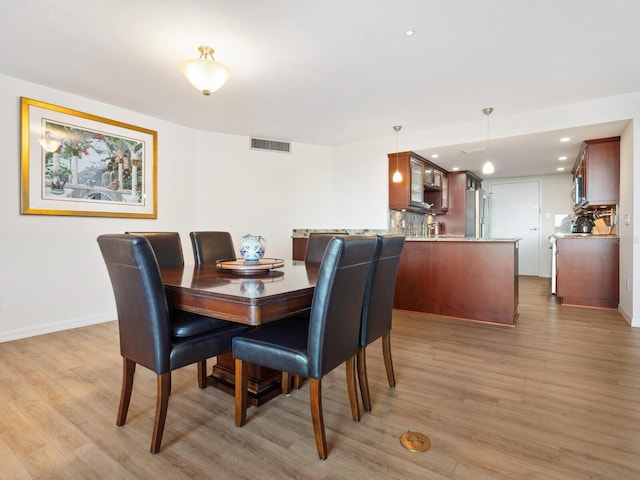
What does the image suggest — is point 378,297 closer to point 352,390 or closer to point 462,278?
point 352,390

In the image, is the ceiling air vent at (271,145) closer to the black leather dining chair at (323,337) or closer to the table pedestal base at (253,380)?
the table pedestal base at (253,380)

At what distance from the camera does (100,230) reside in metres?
3.67

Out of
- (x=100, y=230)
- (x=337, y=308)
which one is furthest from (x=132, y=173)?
(x=337, y=308)

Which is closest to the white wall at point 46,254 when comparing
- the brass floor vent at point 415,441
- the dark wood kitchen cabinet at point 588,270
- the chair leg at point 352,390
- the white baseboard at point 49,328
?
the white baseboard at point 49,328

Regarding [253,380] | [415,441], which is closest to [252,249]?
[253,380]

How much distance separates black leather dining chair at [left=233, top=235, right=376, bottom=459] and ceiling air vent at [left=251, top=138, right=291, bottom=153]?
386 centimetres

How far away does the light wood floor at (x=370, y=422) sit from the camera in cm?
140

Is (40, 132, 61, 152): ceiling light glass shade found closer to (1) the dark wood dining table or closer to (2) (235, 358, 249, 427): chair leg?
(1) the dark wood dining table

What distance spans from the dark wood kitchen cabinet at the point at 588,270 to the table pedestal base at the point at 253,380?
4.23 m

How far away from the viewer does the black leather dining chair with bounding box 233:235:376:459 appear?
1391 mm

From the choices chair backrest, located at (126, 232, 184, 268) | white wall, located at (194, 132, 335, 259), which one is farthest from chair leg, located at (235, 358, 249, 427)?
white wall, located at (194, 132, 335, 259)

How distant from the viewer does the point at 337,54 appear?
2656 millimetres

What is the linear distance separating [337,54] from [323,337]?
2230mm

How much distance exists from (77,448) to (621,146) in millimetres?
5605
